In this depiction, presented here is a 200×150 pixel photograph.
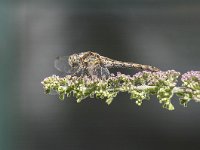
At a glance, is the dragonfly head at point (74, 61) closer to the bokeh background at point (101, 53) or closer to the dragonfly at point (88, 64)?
the dragonfly at point (88, 64)

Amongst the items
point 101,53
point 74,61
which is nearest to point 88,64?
point 74,61

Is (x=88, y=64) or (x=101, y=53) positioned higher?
(x=101, y=53)

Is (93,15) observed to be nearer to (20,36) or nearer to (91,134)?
(20,36)

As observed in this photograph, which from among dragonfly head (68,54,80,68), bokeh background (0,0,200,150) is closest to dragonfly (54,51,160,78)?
dragonfly head (68,54,80,68)

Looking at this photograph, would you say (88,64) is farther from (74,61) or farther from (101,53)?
(101,53)

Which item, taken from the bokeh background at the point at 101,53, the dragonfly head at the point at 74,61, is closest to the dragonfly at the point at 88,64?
the dragonfly head at the point at 74,61

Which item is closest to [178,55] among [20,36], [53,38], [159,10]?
[159,10]
